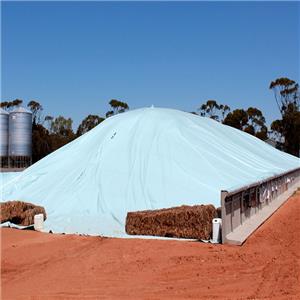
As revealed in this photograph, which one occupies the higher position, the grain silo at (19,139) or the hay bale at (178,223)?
the grain silo at (19,139)

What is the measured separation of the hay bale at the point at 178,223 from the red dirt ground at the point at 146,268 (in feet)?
1.84

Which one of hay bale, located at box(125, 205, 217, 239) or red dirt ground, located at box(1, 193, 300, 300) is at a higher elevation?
hay bale, located at box(125, 205, 217, 239)

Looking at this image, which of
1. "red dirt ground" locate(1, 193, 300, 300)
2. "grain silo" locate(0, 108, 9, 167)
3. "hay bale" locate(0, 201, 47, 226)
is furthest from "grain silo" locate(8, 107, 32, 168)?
Answer: "red dirt ground" locate(1, 193, 300, 300)

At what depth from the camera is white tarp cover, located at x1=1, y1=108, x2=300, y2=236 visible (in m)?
11.7

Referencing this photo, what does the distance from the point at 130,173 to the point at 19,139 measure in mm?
21809

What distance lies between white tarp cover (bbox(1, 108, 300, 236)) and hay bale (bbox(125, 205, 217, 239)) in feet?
2.77

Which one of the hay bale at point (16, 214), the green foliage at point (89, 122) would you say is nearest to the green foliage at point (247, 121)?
the green foliage at point (89, 122)

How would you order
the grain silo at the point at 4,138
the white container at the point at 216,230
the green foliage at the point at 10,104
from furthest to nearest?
the green foliage at the point at 10,104
the grain silo at the point at 4,138
the white container at the point at 216,230

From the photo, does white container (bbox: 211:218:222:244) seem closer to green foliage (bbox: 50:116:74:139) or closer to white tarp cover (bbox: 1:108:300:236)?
white tarp cover (bbox: 1:108:300:236)

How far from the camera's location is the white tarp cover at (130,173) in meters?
11.7

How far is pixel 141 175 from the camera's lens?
13.3 meters

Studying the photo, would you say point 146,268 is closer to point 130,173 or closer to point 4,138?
→ point 130,173

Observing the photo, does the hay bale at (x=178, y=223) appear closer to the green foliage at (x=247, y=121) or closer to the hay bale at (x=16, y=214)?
the hay bale at (x=16, y=214)

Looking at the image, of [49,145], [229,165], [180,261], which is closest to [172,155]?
[229,165]
